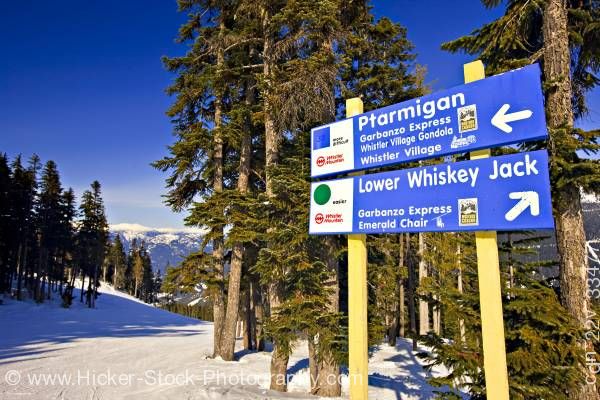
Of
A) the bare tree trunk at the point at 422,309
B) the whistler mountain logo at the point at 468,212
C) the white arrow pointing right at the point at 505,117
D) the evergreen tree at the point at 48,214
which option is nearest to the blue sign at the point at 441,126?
the white arrow pointing right at the point at 505,117

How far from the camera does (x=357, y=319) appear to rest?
15.9 feet

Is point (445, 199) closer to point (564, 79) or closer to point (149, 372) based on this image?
point (564, 79)

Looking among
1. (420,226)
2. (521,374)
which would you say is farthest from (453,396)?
(420,226)

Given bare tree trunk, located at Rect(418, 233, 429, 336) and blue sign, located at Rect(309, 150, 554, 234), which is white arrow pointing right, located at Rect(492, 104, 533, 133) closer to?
blue sign, located at Rect(309, 150, 554, 234)

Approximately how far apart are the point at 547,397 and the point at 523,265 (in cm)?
188

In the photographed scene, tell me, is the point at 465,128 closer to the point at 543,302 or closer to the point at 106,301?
the point at 543,302

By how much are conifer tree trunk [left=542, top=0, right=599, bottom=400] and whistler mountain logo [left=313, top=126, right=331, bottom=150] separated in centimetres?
348

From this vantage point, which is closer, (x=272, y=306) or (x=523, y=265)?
(x=523, y=265)

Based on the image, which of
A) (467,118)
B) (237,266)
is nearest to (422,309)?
(237,266)

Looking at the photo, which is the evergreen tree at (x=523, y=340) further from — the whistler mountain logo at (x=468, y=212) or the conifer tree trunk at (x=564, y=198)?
the whistler mountain logo at (x=468, y=212)

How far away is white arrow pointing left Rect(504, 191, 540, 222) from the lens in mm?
3453

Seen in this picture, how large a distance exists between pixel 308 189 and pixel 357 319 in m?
3.99

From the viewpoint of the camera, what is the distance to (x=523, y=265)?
5574 millimetres

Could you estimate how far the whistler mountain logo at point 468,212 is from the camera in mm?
3801
